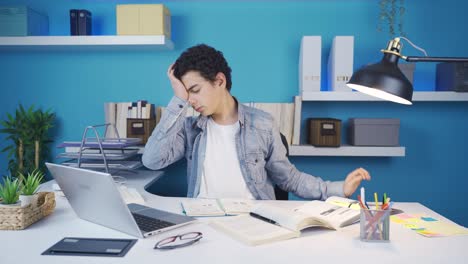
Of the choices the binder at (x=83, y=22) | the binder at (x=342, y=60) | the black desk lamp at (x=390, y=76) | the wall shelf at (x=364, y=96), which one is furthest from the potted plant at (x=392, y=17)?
the binder at (x=83, y=22)

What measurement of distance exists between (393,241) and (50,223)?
1080 mm

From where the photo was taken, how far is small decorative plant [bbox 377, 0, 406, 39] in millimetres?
2693

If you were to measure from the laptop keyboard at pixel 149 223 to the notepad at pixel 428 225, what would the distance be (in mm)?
790

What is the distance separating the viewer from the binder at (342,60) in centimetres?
257

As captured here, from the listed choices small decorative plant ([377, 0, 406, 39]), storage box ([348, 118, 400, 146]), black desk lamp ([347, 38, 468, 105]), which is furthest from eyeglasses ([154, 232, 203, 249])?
small decorative plant ([377, 0, 406, 39])

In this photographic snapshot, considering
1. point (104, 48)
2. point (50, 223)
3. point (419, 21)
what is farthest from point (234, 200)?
point (419, 21)

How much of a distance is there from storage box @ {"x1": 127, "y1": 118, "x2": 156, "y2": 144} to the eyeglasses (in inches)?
61.7

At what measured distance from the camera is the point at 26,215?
127 centimetres

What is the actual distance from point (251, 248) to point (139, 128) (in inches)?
68.3

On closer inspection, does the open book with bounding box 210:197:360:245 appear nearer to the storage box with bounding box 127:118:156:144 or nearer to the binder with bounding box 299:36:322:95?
the binder with bounding box 299:36:322:95

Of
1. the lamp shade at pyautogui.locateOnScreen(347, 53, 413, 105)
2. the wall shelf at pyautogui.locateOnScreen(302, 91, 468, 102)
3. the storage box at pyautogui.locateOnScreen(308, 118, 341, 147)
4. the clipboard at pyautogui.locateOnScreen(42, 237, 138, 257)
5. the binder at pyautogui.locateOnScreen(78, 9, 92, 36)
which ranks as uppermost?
the binder at pyautogui.locateOnScreen(78, 9, 92, 36)

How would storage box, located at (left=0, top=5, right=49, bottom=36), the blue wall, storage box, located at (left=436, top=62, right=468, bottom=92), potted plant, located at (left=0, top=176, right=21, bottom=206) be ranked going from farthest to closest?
the blue wall < storage box, located at (left=0, top=5, right=49, bottom=36) < storage box, located at (left=436, top=62, right=468, bottom=92) < potted plant, located at (left=0, top=176, right=21, bottom=206)

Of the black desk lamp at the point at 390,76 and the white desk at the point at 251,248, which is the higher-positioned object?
the black desk lamp at the point at 390,76

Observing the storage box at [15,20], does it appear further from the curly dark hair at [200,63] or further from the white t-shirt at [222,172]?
the white t-shirt at [222,172]
